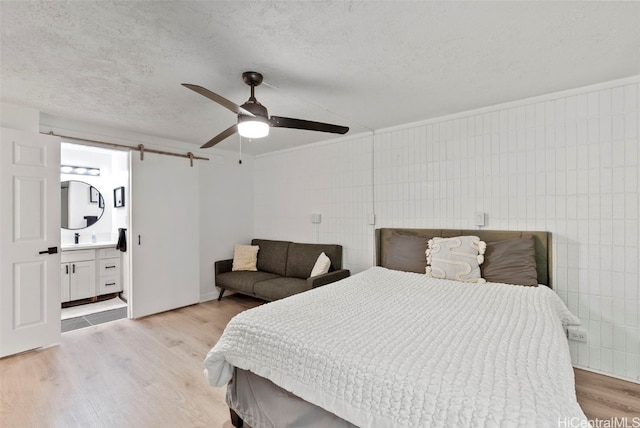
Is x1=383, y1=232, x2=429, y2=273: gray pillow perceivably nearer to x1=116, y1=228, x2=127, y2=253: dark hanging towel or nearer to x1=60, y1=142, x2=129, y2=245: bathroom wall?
x1=116, y1=228, x2=127, y2=253: dark hanging towel

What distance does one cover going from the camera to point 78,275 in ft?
13.5

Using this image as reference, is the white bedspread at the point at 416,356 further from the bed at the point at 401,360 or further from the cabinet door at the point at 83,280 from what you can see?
the cabinet door at the point at 83,280

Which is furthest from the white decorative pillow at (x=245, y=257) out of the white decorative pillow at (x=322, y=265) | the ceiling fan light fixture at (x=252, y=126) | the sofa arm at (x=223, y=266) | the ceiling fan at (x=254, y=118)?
the ceiling fan light fixture at (x=252, y=126)

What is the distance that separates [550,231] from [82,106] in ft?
14.4

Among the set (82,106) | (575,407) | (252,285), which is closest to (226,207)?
(252,285)

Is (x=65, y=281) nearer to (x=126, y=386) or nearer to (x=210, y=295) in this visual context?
(x=210, y=295)

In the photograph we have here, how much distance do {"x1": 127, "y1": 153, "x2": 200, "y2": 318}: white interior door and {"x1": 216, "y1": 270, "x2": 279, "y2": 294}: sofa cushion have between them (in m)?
0.37

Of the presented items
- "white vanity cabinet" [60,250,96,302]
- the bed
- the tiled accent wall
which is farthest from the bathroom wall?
the bed

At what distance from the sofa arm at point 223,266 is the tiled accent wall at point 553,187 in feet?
6.39

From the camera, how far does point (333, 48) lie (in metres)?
1.78

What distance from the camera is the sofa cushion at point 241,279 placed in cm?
381

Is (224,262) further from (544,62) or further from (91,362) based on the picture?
(544,62)

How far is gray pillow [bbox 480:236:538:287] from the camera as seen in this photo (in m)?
2.39

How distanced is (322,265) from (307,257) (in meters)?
0.40
